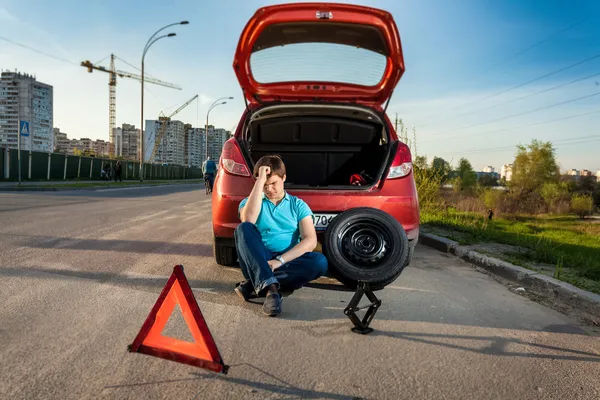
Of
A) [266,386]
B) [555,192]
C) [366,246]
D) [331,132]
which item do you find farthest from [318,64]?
[555,192]

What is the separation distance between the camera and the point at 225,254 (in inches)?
187

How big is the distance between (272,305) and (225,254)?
1600 mm

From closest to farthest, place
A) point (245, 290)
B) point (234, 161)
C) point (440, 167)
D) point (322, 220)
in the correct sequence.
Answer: point (245, 290) < point (322, 220) < point (234, 161) < point (440, 167)

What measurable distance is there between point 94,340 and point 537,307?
3554 mm

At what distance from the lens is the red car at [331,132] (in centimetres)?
389

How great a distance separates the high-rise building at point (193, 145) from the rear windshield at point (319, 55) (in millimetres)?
114918

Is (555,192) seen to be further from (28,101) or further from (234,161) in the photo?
(28,101)

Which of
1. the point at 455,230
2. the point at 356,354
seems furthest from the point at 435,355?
the point at 455,230

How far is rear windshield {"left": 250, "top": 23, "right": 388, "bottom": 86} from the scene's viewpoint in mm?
4582

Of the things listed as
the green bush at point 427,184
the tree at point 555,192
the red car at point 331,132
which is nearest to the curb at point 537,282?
the red car at point 331,132

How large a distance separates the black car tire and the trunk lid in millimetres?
1620

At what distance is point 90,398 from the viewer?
6.56ft

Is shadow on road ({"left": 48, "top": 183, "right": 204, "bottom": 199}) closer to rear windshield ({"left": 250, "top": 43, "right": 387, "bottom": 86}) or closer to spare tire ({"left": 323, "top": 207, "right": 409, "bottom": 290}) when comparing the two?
rear windshield ({"left": 250, "top": 43, "right": 387, "bottom": 86})

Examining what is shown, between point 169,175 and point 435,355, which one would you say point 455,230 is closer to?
point 435,355
